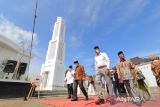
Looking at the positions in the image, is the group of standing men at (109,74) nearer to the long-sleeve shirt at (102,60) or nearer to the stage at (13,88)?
the long-sleeve shirt at (102,60)

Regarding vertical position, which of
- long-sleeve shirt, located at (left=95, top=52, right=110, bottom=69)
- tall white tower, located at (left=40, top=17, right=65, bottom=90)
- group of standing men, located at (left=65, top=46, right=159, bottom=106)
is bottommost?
group of standing men, located at (left=65, top=46, right=159, bottom=106)

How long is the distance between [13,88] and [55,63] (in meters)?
11.1

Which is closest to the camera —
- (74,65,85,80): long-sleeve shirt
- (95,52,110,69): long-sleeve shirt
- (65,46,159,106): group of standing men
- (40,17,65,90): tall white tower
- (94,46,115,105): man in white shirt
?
(65,46,159,106): group of standing men

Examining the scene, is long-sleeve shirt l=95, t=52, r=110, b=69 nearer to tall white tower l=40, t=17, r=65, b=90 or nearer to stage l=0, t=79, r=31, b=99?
stage l=0, t=79, r=31, b=99

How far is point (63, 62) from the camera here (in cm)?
2223

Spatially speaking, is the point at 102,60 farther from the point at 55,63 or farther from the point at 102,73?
the point at 55,63

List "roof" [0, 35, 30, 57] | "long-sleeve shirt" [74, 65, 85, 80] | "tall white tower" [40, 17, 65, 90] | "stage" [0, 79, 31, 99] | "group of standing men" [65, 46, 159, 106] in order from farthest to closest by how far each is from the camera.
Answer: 1. "tall white tower" [40, 17, 65, 90]
2. "roof" [0, 35, 30, 57]
3. "stage" [0, 79, 31, 99]
4. "long-sleeve shirt" [74, 65, 85, 80]
5. "group of standing men" [65, 46, 159, 106]

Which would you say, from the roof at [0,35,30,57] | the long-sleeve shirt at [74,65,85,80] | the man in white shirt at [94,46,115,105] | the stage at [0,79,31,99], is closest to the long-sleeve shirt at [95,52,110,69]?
the man in white shirt at [94,46,115,105]

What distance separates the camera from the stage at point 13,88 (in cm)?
920

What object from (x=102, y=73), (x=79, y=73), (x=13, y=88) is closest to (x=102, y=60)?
(x=102, y=73)

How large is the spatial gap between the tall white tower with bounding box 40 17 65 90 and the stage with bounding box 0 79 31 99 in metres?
8.45

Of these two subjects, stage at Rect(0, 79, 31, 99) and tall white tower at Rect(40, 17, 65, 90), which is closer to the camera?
stage at Rect(0, 79, 31, 99)

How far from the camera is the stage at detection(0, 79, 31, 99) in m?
9.20

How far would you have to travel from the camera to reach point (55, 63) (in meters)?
20.8
